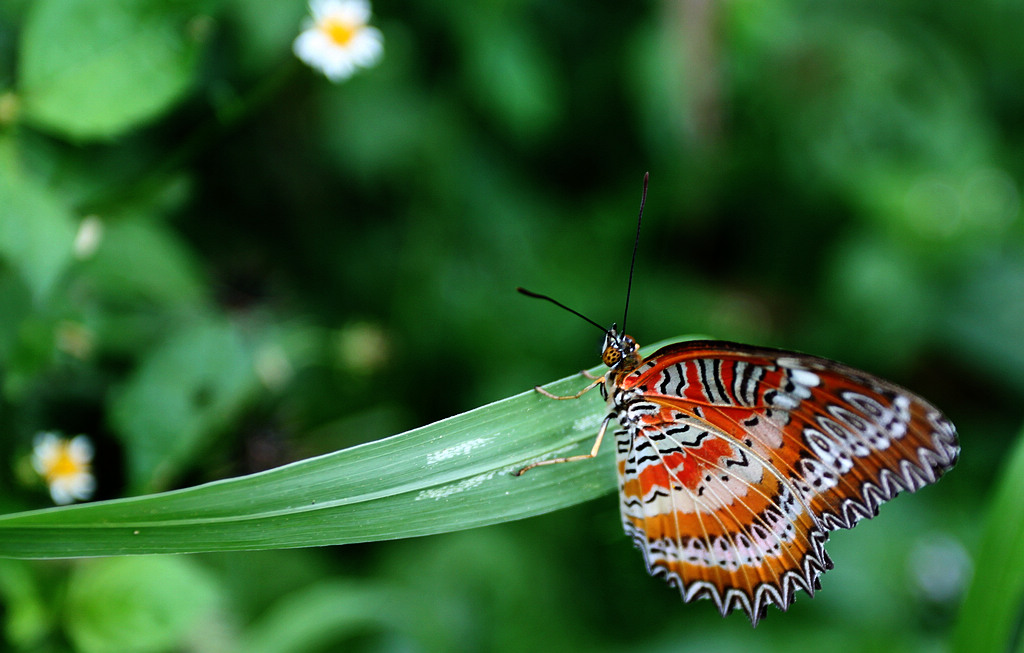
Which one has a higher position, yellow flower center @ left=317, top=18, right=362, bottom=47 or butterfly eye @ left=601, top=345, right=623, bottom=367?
yellow flower center @ left=317, top=18, right=362, bottom=47

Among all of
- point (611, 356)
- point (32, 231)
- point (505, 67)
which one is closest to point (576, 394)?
point (611, 356)

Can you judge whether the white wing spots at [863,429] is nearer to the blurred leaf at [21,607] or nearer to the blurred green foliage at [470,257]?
the blurred green foliage at [470,257]

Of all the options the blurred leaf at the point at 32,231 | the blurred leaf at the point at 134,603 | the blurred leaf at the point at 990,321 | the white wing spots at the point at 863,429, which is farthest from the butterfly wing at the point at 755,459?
the blurred leaf at the point at 990,321

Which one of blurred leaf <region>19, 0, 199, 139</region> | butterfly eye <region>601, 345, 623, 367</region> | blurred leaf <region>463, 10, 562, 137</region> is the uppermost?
blurred leaf <region>463, 10, 562, 137</region>

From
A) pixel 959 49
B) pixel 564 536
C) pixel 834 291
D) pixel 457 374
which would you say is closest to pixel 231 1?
pixel 457 374

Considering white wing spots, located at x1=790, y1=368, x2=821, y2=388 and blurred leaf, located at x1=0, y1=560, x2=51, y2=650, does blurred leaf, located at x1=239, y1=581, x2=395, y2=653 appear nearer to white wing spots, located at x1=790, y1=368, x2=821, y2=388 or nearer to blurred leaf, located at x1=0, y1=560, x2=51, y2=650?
blurred leaf, located at x1=0, y1=560, x2=51, y2=650

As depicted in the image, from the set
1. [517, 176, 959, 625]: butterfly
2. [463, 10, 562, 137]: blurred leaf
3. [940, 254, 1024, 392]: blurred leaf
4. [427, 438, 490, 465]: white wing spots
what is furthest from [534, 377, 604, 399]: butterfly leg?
[940, 254, 1024, 392]: blurred leaf
